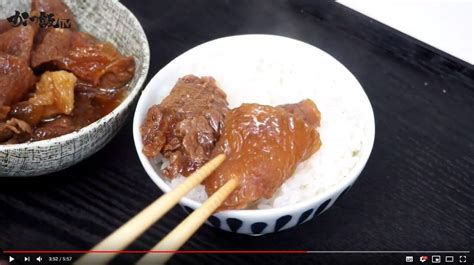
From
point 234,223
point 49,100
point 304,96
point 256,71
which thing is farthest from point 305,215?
point 49,100

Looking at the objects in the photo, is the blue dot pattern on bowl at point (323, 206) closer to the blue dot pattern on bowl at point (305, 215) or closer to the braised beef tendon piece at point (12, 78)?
the blue dot pattern on bowl at point (305, 215)

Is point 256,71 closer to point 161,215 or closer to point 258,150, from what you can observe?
point 258,150

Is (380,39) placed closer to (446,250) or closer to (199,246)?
(446,250)

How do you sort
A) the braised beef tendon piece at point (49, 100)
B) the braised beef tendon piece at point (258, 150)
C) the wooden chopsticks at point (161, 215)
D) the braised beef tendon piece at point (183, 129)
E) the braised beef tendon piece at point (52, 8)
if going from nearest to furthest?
the wooden chopsticks at point (161, 215)
the braised beef tendon piece at point (258, 150)
the braised beef tendon piece at point (183, 129)
the braised beef tendon piece at point (49, 100)
the braised beef tendon piece at point (52, 8)
